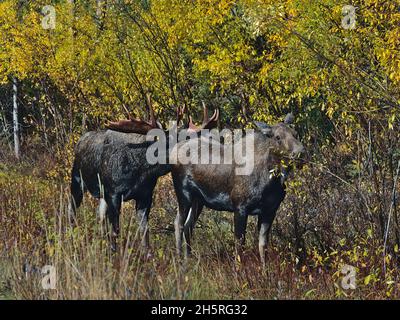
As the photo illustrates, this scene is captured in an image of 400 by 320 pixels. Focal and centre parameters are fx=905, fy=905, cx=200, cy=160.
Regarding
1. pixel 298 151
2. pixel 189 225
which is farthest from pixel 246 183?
pixel 189 225

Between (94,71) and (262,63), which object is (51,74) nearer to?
(94,71)

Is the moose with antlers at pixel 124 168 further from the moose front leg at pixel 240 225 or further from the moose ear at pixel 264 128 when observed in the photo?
the moose ear at pixel 264 128

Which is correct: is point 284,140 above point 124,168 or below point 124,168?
above

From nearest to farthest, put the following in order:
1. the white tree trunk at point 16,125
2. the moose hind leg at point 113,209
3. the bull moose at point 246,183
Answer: the bull moose at point 246,183 < the moose hind leg at point 113,209 < the white tree trunk at point 16,125

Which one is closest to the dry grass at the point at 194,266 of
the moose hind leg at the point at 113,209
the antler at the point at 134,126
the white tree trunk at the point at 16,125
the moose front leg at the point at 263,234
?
the moose front leg at the point at 263,234

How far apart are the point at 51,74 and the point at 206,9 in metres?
3.02

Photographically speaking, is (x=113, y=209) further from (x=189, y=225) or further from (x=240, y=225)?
(x=240, y=225)

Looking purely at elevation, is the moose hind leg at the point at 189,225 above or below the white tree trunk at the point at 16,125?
below

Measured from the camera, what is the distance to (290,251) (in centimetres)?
949

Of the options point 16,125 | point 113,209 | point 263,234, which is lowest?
point 263,234

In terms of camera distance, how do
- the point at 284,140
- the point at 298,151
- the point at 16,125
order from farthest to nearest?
the point at 16,125, the point at 284,140, the point at 298,151

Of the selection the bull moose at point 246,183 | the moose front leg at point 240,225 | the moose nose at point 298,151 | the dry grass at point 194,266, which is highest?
the moose nose at point 298,151

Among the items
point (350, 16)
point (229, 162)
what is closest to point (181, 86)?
point (350, 16)
